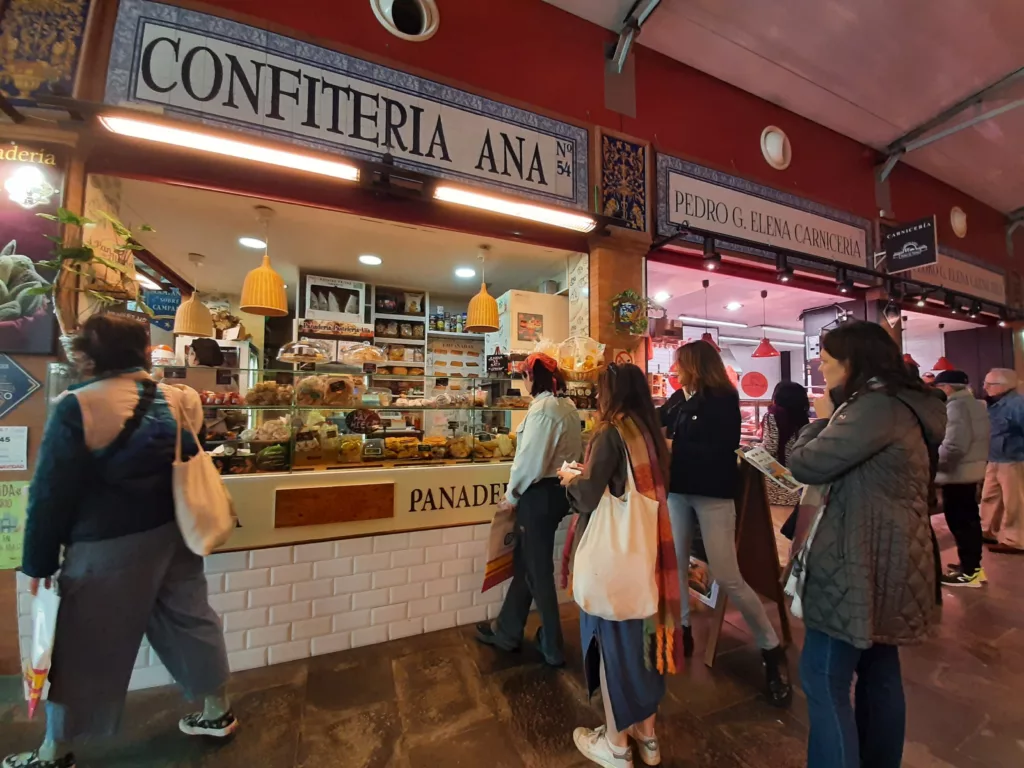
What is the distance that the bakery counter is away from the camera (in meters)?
2.31

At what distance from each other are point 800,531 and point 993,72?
606 centimetres

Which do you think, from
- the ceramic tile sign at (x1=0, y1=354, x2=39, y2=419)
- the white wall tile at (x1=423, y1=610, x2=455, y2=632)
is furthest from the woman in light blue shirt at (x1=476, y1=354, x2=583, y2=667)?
the ceramic tile sign at (x1=0, y1=354, x2=39, y2=419)

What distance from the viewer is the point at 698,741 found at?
179 cm

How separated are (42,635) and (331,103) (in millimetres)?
3141

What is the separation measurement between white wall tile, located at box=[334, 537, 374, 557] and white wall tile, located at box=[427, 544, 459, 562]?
1.18 feet

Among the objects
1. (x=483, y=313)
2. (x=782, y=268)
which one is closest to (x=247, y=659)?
(x=483, y=313)

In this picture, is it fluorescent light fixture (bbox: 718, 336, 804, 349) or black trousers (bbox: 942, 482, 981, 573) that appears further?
fluorescent light fixture (bbox: 718, 336, 804, 349)

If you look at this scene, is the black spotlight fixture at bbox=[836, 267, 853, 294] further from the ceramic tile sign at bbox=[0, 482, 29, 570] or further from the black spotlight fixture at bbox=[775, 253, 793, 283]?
the ceramic tile sign at bbox=[0, 482, 29, 570]

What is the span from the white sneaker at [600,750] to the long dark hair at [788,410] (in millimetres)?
3218

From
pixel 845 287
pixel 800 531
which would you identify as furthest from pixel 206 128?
pixel 845 287

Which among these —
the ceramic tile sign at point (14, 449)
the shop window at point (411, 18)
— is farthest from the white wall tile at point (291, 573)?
the shop window at point (411, 18)

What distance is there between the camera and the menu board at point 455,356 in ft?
18.8

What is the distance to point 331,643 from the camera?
244 centimetres

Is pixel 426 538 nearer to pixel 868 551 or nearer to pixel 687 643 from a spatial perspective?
pixel 687 643
